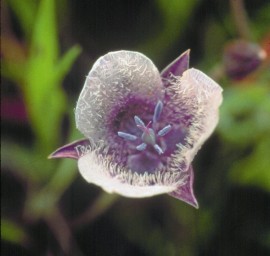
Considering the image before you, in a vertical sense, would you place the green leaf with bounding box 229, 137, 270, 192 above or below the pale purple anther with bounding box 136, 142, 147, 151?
below

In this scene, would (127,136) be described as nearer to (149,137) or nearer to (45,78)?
(149,137)

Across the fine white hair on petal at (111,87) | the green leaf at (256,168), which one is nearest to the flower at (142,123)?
the fine white hair on petal at (111,87)

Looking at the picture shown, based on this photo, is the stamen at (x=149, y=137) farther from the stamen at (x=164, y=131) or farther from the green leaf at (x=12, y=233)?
the green leaf at (x=12, y=233)

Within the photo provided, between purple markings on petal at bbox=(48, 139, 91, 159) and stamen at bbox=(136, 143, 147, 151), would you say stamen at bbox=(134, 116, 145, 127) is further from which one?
purple markings on petal at bbox=(48, 139, 91, 159)

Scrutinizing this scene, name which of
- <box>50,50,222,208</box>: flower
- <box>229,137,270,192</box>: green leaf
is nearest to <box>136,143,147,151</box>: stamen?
<box>50,50,222,208</box>: flower

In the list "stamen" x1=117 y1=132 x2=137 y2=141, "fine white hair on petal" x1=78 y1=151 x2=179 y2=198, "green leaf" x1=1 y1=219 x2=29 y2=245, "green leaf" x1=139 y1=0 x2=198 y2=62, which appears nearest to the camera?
"fine white hair on petal" x1=78 y1=151 x2=179 y2=198

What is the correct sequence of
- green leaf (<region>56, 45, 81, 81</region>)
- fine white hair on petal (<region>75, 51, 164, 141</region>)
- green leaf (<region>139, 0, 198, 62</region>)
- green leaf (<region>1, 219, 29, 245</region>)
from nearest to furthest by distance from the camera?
fine white hair on petal (<region>75, 51, 164, 141</region>), green leaf (<region>56, 45, 81, 81</region>), green leaf (<region>1, 219, 29, 245</region>), green leaf (<region>139, 0, 198, 62</region>)

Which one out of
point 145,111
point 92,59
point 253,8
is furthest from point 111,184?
point 253,8
